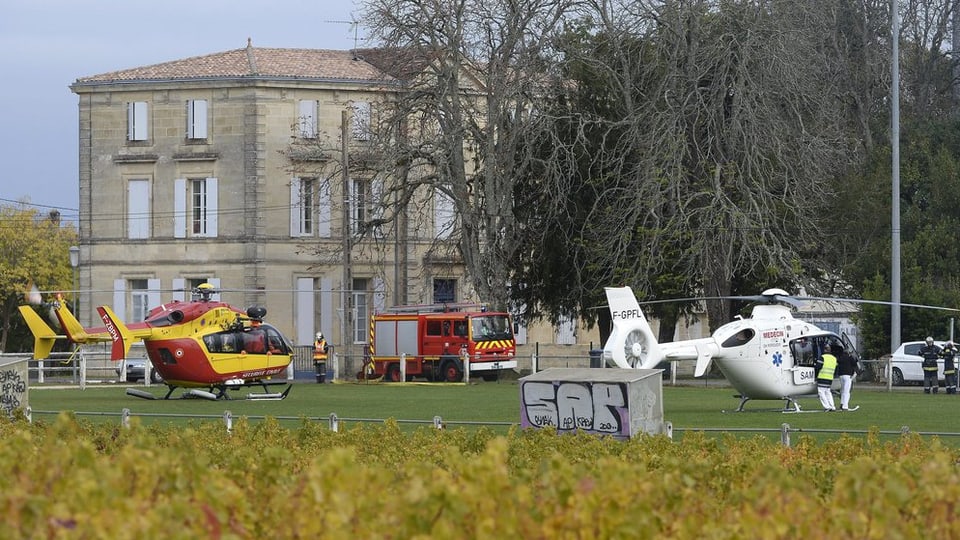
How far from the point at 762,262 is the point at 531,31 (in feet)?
38.9

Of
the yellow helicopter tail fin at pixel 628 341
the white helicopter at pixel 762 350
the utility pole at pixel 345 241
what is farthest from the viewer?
the utility pole at pixel 345 241

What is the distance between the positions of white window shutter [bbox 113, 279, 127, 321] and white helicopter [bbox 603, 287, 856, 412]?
135ft

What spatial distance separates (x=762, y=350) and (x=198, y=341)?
15.5 meters

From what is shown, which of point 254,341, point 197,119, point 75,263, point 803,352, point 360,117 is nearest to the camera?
point 803,352

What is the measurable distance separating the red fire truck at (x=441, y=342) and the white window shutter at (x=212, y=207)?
519 inches

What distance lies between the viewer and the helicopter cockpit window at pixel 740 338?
3622 cm

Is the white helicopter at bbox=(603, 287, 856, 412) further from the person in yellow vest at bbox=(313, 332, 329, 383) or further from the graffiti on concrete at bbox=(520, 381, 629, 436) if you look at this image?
the person in yellow vest at bbox=(313, 332, 329, 383)

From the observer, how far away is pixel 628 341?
34.3m

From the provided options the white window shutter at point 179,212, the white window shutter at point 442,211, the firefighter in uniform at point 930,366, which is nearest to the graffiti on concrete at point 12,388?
the firefighter in uniform at point 930,366

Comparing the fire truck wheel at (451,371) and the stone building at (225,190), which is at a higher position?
the stone building at (225,190)

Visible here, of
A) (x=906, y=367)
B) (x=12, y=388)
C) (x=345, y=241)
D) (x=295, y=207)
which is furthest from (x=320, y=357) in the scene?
(x=12, y=388)

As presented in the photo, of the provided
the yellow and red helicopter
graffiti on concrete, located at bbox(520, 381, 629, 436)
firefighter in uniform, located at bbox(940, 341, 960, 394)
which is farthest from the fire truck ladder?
graffiti on concrete, located at bbox(520, 381, 629, 436)

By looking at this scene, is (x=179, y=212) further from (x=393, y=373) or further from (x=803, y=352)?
(x=803, y=352)

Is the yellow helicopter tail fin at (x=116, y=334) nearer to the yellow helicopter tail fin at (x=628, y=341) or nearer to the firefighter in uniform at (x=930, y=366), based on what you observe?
the yellow helicopter tail fin at (x=628, y=341)
